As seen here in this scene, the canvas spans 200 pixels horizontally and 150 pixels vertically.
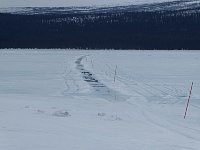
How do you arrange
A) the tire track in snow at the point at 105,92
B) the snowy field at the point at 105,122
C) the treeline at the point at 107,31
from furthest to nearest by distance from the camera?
the treeline at the point at 107,31
the tire track in snow at the point at 105,92
the snowy field at the point at 105,122

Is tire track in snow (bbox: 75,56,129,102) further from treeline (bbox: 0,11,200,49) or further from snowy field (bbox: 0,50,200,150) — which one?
treeline (bbox: 0,11,200,49)

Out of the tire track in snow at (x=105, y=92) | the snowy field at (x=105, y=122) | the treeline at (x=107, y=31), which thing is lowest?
the treeline at (x=107, y=31)

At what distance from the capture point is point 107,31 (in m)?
112

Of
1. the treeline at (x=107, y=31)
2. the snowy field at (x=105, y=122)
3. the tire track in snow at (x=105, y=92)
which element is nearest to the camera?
the snowy field at (x=105, y=122)

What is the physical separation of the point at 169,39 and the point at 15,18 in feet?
145

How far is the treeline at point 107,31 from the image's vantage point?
97.1m

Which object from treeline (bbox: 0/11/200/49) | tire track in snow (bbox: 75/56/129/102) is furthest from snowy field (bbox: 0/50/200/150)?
treeline (bbox: 0/11/200/49)

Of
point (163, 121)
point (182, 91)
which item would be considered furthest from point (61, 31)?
point (163, 121)

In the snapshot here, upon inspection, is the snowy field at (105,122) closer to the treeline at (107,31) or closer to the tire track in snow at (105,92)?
the tire track in snow at (105,92)

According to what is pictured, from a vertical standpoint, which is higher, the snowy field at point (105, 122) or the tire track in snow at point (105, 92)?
the snowy field at point (105, 122)

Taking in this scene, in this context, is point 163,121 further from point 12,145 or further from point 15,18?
point 15,18

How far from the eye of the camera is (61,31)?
11488 centimetres

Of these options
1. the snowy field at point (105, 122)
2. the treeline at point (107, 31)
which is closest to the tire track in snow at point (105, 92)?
the snowy field at point (105, 122)

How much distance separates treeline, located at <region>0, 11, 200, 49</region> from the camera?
319ft
